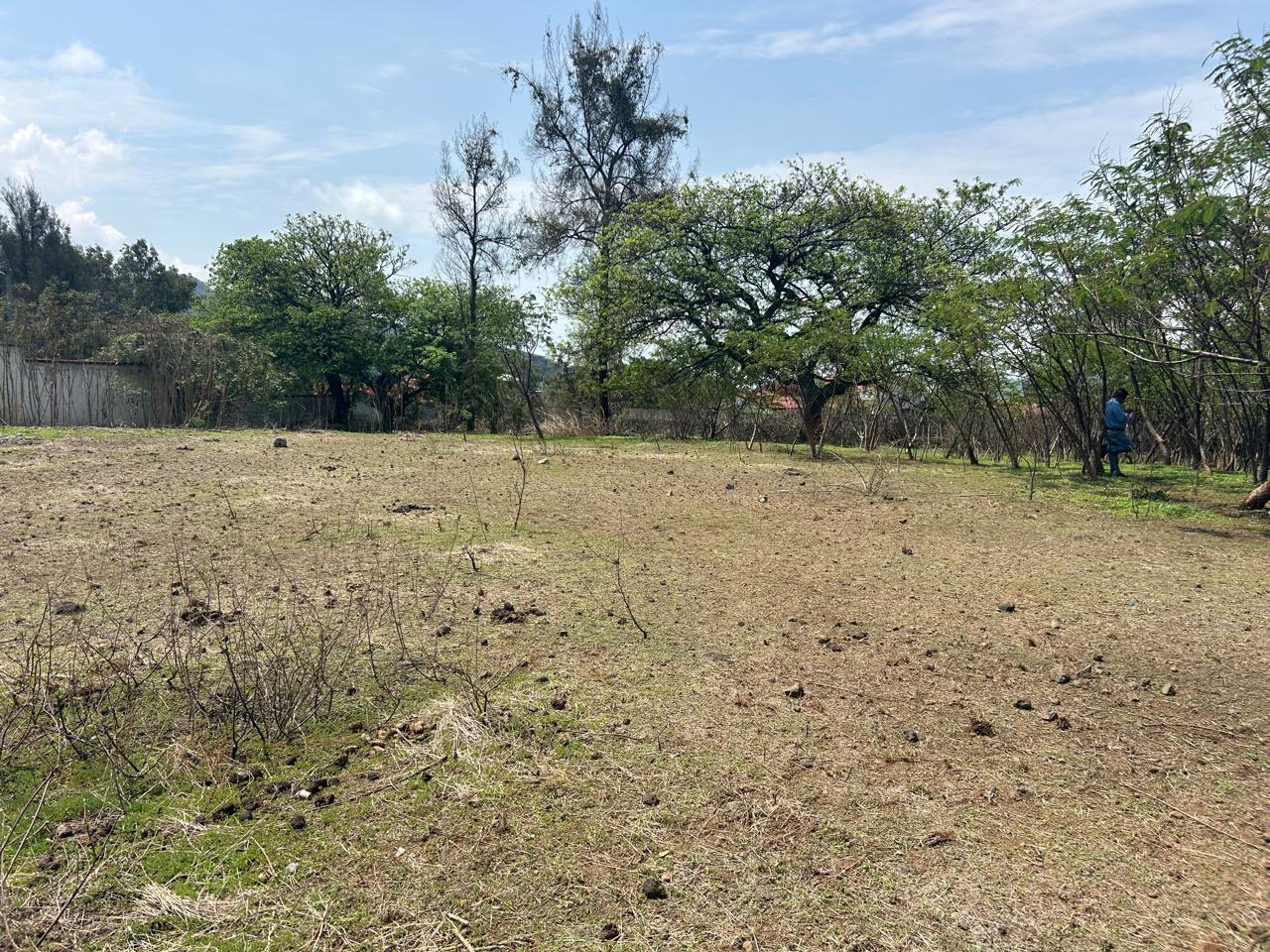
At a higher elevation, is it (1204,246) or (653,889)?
(1204,246)

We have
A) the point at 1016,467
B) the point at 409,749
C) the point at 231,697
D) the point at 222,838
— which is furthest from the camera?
the point at 1016,467

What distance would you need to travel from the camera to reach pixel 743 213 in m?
18.7

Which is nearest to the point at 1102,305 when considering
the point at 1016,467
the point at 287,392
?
the point at 1016,467

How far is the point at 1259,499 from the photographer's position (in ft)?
25.2

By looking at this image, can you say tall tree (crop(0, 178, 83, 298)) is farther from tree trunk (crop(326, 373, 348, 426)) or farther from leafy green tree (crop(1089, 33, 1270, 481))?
leafy green tree (crop(1089, 33, 1270, 481))

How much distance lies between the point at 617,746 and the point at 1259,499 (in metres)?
8.44

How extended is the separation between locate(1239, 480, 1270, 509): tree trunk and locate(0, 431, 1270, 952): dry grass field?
289 cm

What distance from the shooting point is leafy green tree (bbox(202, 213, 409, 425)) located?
2058cm

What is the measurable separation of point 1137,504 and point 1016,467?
174 inches

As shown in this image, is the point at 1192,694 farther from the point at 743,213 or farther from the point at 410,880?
the point at 743,213

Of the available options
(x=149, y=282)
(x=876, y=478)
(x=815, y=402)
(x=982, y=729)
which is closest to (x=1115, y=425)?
(x=876, y=478)

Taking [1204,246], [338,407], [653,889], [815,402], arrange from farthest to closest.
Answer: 1. [338,407]
2. [815,402]
3. [1204,246]
4. [653,889]

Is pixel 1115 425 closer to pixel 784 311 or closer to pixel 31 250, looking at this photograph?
pixel 784 311

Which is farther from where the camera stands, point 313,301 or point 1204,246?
point 313,301
